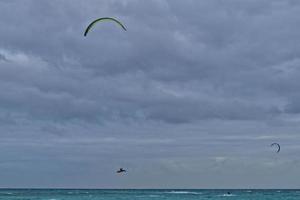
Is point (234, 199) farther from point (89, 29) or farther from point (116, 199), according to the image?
point (89, 29)

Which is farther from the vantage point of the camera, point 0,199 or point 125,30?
point 0,199

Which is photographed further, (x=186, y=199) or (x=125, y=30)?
(x=186, y=199)

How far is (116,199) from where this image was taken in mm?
109938

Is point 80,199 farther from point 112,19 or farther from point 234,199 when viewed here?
point 112,19

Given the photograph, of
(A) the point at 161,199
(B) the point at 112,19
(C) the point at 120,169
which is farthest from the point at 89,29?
(A) the point at 161,199

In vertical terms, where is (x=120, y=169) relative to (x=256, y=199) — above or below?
below

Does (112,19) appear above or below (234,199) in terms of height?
below

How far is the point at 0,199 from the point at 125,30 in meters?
97.5

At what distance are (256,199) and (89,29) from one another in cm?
9229

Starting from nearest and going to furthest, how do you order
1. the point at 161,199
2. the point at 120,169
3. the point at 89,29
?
the point at 89,29
the point at 120,169
the point at 161,199

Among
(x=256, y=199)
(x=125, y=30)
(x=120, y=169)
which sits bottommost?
(x=120, y=169)

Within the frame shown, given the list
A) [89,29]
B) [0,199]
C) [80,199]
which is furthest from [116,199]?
[89,29]

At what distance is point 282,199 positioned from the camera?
110812 mm

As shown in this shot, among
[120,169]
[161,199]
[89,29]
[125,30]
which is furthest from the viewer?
[161,199]
